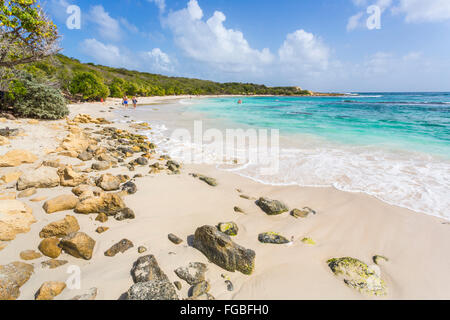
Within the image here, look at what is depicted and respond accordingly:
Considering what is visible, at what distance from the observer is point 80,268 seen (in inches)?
94.6

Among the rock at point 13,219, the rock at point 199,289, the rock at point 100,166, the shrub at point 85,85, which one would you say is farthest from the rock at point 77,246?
the shrub at point 85,85

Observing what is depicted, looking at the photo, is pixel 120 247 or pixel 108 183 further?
pixel 108 183

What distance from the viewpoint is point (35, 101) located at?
1093 cm

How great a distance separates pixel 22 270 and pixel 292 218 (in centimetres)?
416

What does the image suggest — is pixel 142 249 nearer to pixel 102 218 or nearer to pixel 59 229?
pixel 102 218

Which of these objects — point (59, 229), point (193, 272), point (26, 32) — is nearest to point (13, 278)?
point (59, 229)

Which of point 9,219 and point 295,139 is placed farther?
point 295,139

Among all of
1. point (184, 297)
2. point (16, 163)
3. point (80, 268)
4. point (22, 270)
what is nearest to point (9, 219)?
point (22, 270)

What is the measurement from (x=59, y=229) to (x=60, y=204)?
0.77 meters

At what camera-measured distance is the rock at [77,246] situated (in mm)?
2486

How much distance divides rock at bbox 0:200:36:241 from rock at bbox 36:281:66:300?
4.12ft

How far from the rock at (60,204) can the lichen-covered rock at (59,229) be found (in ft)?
2.08
